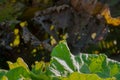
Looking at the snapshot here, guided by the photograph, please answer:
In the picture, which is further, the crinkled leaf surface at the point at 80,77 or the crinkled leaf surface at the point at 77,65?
the crinkled leaf surface at the point at 77,65

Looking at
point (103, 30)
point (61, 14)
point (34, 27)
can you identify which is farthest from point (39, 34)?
point (103, 30)

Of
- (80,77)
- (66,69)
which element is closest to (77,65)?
(66,69)

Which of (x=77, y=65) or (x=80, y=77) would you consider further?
(x=77, y=65)

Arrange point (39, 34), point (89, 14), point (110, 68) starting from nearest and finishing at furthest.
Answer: point (110, 68) → point (89, 14) → point (39, 34)

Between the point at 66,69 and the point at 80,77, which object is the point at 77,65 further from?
Answer: the point at 80,77

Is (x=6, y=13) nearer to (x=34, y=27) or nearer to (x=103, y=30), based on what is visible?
(x=34, y=27)

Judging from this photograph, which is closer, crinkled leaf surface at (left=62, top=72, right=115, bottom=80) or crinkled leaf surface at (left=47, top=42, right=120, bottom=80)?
crinkled leaf surface at (left=62, top=72, right=115, bottom=80)
